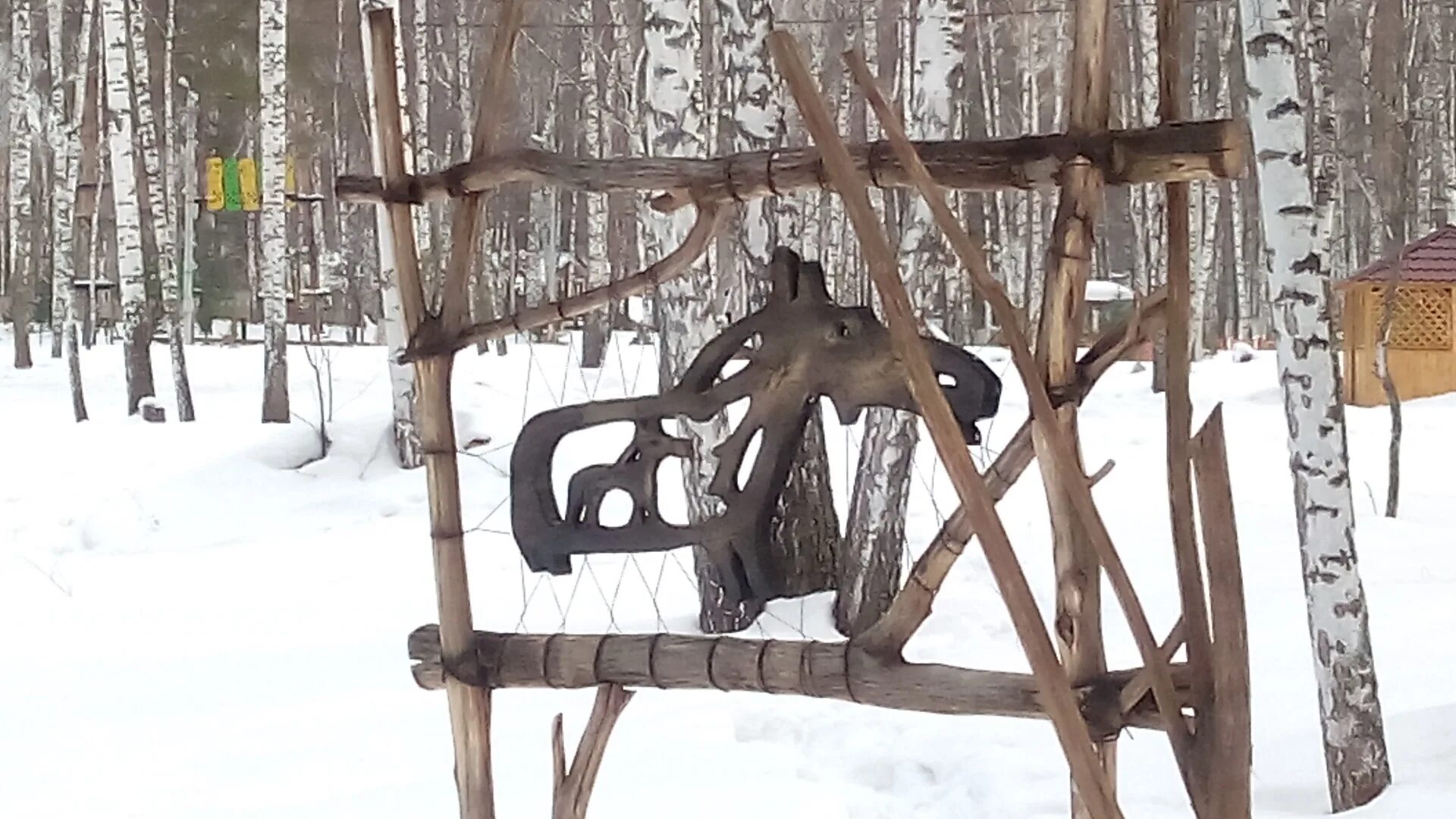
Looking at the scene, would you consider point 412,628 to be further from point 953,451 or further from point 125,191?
point 125,191

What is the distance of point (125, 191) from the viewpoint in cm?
807

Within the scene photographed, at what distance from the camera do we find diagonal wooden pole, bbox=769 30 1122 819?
1.24 meters

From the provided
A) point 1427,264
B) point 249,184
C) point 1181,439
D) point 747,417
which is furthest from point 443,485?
point 249,184

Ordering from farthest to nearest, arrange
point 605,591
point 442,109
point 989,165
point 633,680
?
point 442,109 → point 605,591 → point 633,680 → point 989,165

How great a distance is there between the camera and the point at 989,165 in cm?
140

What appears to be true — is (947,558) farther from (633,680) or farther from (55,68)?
(55,68)

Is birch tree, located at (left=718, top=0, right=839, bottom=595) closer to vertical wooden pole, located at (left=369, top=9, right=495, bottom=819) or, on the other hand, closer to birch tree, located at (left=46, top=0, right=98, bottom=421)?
vertical wooden pole, located at (left=369, top=9, right=495, bottom=819)

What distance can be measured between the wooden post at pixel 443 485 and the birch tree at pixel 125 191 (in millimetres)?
6802

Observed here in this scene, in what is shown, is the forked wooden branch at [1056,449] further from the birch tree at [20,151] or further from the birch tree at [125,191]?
the birch tree at [20,151]

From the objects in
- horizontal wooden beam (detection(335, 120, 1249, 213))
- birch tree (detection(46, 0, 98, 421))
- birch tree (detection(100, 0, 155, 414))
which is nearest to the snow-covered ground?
birch tree (detection(100, 0, 155, 414))

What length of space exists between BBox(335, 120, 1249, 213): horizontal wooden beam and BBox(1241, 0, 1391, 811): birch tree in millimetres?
1327

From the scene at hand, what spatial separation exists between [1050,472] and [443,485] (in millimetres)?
794

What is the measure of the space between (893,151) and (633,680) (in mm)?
674

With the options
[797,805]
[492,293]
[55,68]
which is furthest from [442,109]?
[797,805]
